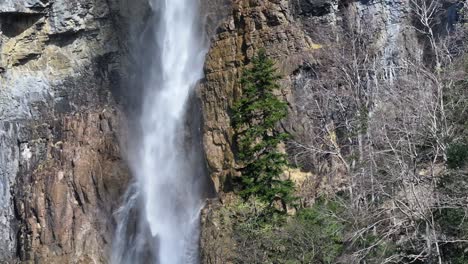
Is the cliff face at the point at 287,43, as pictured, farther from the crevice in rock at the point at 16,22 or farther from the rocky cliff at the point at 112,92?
the crevice in rock at the point at 16,22

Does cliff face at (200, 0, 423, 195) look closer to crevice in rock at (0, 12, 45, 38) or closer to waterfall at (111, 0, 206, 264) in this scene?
waterfall at (111, 0, 206, 264)

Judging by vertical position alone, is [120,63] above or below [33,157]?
above

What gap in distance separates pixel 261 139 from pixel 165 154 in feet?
26.2

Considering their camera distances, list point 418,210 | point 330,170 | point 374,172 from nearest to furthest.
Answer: point 418,210 → point 374,172 → point 330,170

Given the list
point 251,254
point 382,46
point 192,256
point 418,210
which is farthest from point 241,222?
point 382,46

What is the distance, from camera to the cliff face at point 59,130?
119ft

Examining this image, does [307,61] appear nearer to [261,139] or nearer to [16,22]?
[261,139]

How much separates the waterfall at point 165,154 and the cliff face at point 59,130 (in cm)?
107

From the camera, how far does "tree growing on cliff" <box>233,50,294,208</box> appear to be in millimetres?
28547

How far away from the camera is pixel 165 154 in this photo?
123 feet

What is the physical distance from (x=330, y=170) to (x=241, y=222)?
5885 mm

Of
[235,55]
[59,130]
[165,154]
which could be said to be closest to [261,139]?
[235,55]

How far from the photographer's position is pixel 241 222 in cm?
2802

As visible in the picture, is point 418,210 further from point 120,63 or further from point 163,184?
point 120,63
